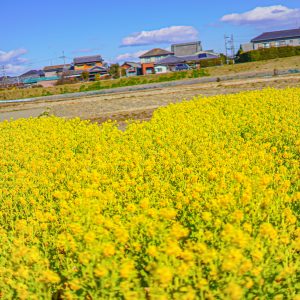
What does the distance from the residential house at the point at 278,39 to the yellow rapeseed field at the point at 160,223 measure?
74.5m

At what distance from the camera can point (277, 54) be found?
53.6 meters

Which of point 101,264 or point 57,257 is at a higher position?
point 101,264

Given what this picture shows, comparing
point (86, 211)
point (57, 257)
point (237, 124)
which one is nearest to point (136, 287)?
point (86, 211)

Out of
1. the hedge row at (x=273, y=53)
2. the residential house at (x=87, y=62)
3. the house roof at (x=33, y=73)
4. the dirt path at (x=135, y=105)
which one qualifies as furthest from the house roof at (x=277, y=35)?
the dirt path at (x=135, y=105)

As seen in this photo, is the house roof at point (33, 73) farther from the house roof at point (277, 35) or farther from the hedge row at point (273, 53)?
the hedge row at point (273, 53)

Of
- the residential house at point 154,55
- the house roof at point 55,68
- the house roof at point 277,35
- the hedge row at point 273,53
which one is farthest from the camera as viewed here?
the house roof at point 55,68

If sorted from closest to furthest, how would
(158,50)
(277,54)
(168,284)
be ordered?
(168,284) < (277,54) < (158,50)

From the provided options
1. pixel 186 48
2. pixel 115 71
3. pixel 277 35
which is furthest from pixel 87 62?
pixel 277 35

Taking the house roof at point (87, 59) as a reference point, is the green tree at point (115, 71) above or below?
below

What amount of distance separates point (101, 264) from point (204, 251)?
641 mm

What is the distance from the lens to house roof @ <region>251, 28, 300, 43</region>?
77.4 m

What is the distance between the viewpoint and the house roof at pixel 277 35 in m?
77.4

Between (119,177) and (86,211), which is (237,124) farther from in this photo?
(86,211)

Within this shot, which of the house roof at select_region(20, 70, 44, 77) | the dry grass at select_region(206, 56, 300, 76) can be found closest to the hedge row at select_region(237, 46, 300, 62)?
the dry grass at select_region(206, 56, 300, 76)
